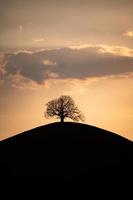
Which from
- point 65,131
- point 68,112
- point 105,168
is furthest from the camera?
point 68,112

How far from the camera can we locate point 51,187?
5919cm

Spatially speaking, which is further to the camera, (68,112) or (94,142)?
(68,112)

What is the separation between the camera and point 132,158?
67.8m

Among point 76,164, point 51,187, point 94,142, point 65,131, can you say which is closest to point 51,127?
point 65,131

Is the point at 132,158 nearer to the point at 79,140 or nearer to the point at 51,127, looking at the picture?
the point at 79,140

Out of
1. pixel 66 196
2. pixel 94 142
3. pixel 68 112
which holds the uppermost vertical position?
pixel 68 112

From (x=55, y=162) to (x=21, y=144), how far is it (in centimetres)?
928

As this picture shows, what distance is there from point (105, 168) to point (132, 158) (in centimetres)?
549

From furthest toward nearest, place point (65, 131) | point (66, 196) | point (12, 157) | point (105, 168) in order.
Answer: point (65, 131), point (12, 157), point (105, 168), point (66, 196)

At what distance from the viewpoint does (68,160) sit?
65688mm

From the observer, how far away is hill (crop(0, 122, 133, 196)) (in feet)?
196

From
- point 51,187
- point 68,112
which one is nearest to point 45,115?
point 68,112

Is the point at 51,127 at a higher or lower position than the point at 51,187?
higher

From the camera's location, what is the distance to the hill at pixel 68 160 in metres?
59.9
